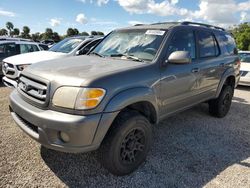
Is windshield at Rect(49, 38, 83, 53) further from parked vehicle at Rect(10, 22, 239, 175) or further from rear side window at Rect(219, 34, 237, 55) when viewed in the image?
rear side window at Rect(219, 34, 237, 55)

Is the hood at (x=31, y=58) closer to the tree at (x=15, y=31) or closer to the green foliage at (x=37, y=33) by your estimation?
the green foliage at (x=37, y=33)

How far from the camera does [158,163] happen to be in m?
3.21

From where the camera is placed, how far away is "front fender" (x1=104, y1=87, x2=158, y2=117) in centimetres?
250

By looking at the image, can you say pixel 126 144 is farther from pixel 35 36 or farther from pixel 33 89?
pixel 35 36

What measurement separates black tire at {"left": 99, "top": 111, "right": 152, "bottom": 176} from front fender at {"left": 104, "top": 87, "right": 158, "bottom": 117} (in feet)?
0.68

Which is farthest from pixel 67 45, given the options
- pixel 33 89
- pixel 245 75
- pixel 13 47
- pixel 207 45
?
pixel 245 75

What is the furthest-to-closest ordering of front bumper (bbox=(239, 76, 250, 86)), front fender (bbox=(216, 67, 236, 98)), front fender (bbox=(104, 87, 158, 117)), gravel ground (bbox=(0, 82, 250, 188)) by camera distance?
1. front bumper (bbox=(239, 76, 250, 86))
2. front fender (bbox=(216, 67, 236, 98))
3. gravel ground (bbox=(0, 82, 250, 188))
4. front fender (bbox=(104, 87, 158, 117))

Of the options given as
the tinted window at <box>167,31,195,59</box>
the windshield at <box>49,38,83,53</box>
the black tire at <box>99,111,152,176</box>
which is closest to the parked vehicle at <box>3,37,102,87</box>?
the windshield at <box>49,38,83,53</box>

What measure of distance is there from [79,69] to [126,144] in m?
1.10

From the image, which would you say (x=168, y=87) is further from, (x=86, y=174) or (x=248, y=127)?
(x=248, y=127)

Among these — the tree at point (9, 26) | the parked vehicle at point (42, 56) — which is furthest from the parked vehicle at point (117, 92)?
the tree at point (9, 26)

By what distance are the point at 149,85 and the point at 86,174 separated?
4.55 ft

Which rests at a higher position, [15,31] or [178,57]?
[178,57]

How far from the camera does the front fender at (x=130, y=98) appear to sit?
250 cm
